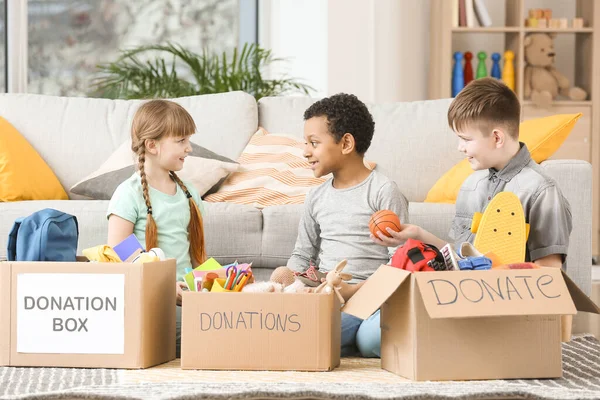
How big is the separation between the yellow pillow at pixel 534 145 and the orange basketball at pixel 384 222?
3.05 feet

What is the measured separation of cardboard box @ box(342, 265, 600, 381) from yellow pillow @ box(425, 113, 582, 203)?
44.7 inches

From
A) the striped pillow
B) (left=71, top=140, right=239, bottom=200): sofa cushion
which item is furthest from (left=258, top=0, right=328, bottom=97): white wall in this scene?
(left=71, top=140, right=239, bottom=200): sofa cushion

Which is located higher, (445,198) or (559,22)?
(559,22)

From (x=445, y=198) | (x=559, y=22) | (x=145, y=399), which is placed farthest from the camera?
(x=559, y=22)

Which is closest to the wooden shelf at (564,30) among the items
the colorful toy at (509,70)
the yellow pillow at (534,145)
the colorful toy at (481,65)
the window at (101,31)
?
the colorful toy at (509,70)

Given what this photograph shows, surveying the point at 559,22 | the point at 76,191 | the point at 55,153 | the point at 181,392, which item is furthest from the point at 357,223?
the point at 559,22

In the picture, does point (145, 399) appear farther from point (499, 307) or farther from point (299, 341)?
point (499, 307)

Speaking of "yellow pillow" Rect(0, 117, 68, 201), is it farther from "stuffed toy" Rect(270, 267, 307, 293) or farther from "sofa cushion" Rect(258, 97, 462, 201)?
"stuffed toy" Rect(270, 267, 307, 293)

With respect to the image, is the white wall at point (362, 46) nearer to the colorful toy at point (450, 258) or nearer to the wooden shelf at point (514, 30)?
the wooden shelf at point (514, 30)

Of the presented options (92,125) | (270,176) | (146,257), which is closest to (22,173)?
(92,125)

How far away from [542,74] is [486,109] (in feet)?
9.82

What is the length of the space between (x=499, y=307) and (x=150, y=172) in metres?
1.04

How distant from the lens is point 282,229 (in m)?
2.57

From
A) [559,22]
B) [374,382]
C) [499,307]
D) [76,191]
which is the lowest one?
[374,382]
